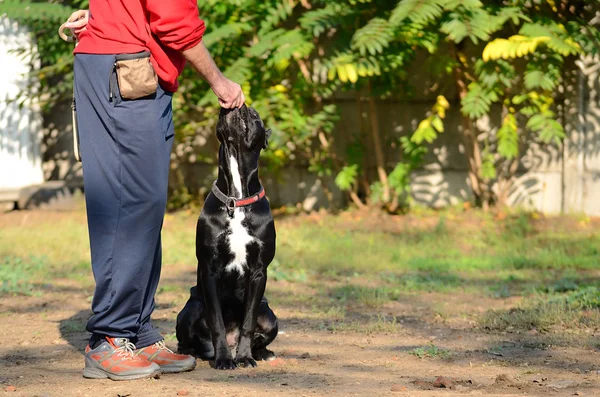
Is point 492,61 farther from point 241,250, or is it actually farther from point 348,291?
point 241,250

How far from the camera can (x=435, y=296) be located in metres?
6.65

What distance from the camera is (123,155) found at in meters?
4.21

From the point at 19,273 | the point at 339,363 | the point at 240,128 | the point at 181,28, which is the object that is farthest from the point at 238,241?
the point at 19,273

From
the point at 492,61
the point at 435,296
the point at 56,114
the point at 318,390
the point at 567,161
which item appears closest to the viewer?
the point at 318,390

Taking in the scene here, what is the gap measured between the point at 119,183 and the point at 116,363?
87 centimetres

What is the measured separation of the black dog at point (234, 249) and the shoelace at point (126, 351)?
0.44 meters

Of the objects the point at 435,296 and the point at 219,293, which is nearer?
the point at 219,293

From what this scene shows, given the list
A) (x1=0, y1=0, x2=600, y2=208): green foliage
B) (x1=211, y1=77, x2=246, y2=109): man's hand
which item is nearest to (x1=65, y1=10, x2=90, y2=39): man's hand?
(x1=211, y1=77, x2=246, y2=109): man's hand

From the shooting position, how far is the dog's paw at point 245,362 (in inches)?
181

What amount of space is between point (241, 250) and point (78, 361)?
42.3 inches

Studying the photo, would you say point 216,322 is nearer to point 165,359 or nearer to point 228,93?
point 165,359

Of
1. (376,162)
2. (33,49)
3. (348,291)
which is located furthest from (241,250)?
(33,49)

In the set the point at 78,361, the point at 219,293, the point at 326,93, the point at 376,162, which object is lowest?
the point at 78,361

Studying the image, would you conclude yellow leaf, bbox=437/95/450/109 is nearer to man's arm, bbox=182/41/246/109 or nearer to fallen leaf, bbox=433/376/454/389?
man's arm, bbox=182/41/246/109
